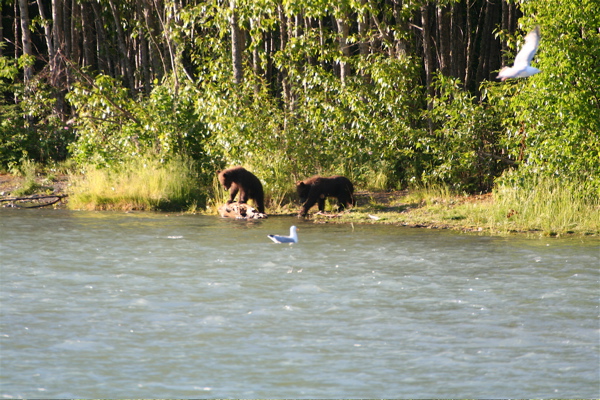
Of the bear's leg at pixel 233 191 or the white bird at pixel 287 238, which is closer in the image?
the white bird at pixel 287 238

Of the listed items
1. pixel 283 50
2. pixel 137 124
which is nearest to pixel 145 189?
pixel 137 124

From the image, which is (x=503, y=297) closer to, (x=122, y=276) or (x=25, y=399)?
(x=122, y=276)

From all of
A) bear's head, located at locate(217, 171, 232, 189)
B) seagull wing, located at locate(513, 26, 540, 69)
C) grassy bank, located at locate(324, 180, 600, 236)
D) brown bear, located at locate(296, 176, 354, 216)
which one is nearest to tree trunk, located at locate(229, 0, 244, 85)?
bear's head, located at locate(217, 171, 232, 189)

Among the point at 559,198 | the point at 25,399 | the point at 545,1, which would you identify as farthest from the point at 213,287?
the point at 545,1

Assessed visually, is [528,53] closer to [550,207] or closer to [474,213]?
[550,207]

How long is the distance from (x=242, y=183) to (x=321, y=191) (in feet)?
4.68

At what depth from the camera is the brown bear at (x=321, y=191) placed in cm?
1382

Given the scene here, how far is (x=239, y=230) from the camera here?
500 inches

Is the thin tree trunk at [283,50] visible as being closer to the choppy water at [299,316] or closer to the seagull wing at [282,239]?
the seagull wing at [282,239]

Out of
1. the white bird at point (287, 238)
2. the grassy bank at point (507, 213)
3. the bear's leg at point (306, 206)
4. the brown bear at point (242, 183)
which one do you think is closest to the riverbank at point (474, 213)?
the grassy bank at point (507, 213)

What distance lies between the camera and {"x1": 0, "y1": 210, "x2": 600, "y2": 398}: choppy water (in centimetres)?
569

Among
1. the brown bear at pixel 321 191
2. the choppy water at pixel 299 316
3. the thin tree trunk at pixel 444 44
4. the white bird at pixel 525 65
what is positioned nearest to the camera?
the choppy water at pixel 299 316

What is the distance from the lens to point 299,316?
741cm

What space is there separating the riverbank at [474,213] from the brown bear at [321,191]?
0.23 meters
